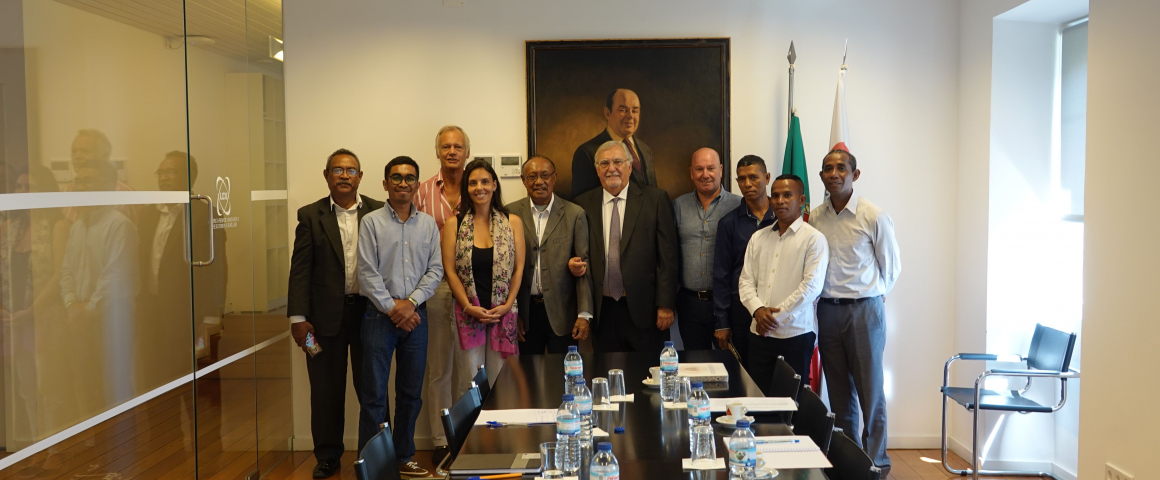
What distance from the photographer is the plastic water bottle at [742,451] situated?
6.98 feet

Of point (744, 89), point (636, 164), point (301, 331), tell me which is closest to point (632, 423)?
point (301, 331)

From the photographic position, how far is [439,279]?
4.62 meters

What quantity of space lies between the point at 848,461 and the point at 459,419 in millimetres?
1456

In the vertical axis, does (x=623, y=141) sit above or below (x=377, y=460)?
above

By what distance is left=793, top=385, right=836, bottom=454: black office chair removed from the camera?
2621mm

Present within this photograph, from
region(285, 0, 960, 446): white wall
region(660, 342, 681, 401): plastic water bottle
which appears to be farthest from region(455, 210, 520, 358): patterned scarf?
region(660, 342, 681, 401): plastic water bottle

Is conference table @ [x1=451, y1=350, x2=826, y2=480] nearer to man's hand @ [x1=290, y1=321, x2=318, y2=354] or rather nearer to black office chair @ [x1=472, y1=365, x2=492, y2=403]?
black office chair @ [x1=472, y1=365, x2=492, y2=403]

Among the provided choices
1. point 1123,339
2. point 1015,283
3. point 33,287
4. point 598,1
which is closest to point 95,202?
point 33,287

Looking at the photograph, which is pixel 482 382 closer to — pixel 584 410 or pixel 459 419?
pixel 459 419

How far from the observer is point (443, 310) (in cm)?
497

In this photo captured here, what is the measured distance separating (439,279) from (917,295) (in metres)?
3.27

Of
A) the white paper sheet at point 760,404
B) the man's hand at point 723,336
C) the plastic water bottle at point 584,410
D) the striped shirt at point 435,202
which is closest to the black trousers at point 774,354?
the man's hand at point 723,336

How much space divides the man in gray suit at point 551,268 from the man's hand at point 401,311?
0.72m

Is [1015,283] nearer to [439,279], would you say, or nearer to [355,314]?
[439,279]
